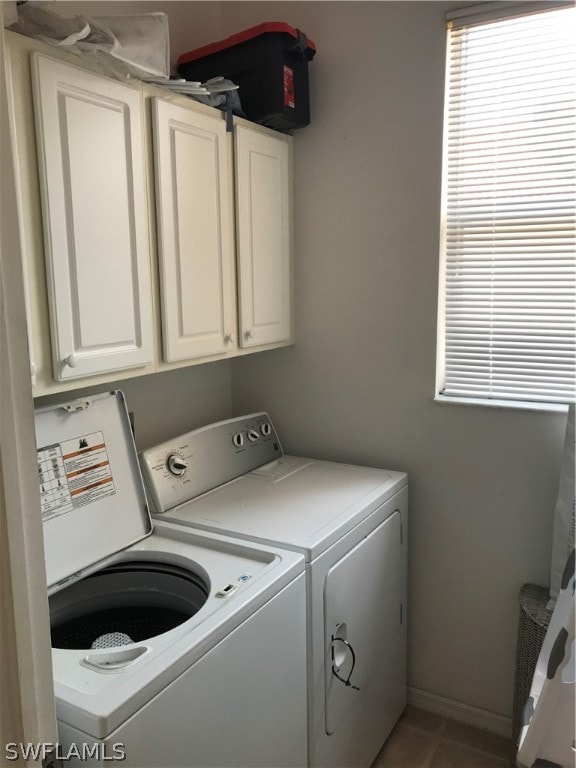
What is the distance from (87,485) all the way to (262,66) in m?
1.44

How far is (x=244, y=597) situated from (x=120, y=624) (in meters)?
0.49

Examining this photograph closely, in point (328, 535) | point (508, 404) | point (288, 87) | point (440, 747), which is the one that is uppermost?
point (288, 87)

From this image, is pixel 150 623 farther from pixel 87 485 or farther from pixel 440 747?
pixel 440 747

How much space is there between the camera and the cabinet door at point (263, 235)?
2.05 m

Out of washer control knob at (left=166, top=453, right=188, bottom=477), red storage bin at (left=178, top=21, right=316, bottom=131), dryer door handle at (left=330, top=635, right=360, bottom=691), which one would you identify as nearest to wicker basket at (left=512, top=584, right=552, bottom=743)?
dryer door handle at (left=330, top=635, right=360, bottom=691)

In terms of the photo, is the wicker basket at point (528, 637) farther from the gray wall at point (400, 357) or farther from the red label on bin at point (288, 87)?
the red label on bin at point (288, 87)

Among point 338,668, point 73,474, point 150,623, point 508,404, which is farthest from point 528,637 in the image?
point 73,474

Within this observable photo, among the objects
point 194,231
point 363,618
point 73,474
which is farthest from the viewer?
point 363,618

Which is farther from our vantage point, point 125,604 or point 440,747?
point 440,747

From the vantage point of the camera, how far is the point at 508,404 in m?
2.11

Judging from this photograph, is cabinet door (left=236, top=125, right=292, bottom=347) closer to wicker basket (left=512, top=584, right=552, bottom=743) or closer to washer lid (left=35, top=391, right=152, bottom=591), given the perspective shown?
→ washer lid (left=35, top=391, right=152, bottom=591)

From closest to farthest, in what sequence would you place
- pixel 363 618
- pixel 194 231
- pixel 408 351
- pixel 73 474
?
pixel 73 474 → pixel 194 231 → pixel 363 618 → pixel 408 351

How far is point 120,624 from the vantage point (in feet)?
5.64

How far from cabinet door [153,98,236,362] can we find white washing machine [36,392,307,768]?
32cm
